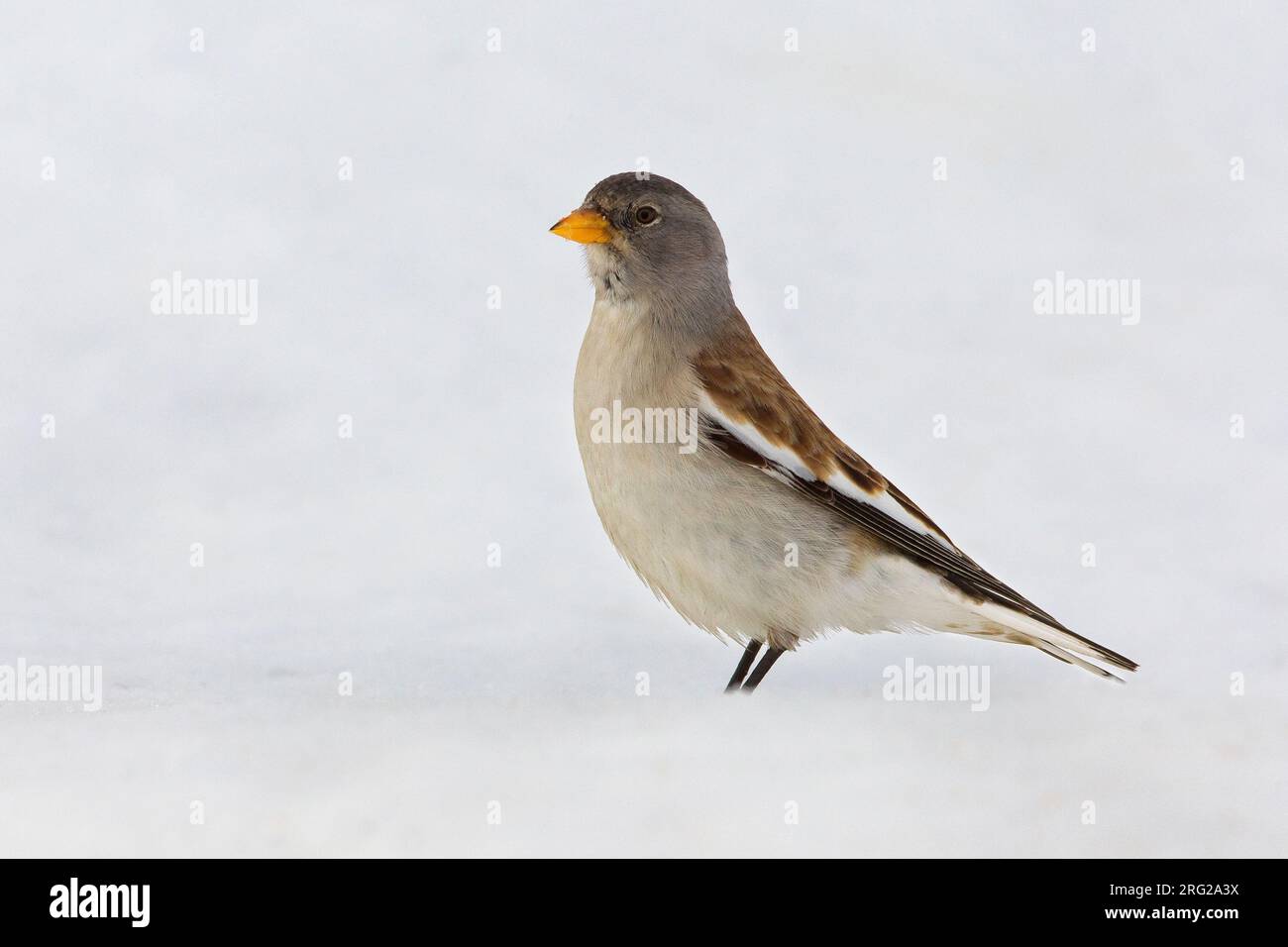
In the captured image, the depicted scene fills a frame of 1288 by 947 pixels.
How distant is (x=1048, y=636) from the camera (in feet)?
12.7

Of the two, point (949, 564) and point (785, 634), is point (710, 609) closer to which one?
point (785, 634)

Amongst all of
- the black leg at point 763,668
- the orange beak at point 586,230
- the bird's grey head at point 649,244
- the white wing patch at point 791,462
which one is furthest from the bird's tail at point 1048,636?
the orange beak at point 586,230

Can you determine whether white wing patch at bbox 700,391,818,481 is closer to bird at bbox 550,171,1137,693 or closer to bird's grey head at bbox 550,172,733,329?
bird at bbox 550,171,1137,693

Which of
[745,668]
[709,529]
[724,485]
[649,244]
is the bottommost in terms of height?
[745,668]

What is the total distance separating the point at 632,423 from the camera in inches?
151

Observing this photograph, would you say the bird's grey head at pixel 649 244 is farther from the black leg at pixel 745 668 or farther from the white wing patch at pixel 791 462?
the black leg at pixel 745 668

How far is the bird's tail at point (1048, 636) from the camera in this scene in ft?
12.6

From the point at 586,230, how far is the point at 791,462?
2.94ft

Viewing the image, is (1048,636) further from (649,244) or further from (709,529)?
(649,244)

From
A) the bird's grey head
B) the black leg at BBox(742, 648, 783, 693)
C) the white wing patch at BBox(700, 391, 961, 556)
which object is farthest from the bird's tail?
the bird's grey head

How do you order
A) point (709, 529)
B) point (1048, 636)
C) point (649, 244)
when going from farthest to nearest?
1. point (649, 244)
2. point (1048, 636)
3. point (709, 529)

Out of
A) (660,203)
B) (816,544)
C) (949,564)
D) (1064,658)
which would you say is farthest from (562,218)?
(1064,658)

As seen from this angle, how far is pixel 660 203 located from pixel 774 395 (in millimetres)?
646

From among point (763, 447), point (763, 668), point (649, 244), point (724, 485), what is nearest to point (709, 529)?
point (724, 485)
